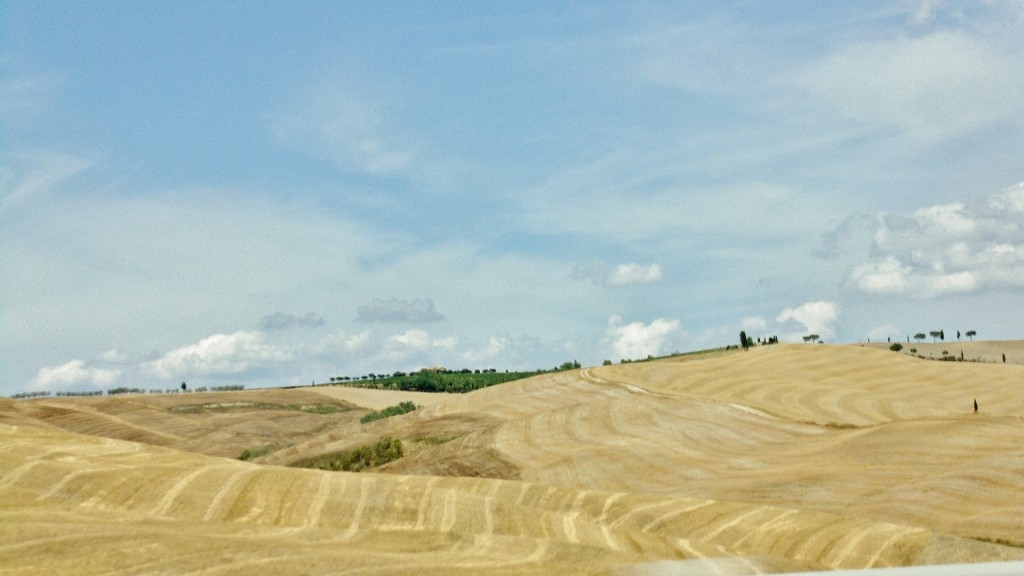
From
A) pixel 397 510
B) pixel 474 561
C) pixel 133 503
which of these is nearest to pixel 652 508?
pixel 397 510

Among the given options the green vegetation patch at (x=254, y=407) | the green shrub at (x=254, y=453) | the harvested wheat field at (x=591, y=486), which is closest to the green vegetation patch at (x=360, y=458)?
the harvested wheat field at (x=591, y=486)

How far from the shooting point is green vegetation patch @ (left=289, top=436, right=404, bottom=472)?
197 ft

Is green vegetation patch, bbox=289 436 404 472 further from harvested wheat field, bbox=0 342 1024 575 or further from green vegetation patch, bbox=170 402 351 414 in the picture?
green vegetation patch, bbox=170 402 351 414

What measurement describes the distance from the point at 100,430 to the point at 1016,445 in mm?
81192

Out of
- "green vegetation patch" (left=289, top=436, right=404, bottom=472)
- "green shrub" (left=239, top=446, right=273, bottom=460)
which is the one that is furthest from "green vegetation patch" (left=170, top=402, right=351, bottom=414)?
"green vegetation patch" (left=289, top=436, right=404, bottom=472)

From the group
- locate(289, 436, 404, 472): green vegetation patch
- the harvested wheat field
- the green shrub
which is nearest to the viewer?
the harvested wheat field

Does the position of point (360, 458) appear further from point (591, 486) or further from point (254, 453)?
point (254, 453)

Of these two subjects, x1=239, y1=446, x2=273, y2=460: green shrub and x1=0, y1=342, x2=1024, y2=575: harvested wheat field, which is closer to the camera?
x1=0, y1=342, x2=1024, y2=575: harvested wheat field

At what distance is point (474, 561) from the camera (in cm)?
1944

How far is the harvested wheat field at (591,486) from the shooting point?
65.6 feet

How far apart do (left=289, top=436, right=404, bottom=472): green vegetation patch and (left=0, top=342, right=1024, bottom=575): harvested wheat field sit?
0.95 meters

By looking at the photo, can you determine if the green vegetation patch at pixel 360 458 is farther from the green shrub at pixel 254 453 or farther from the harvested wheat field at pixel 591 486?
the green shrub at pixel 254 453

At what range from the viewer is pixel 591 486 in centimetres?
4816

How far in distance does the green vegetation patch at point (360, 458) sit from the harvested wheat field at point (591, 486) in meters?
0.95
